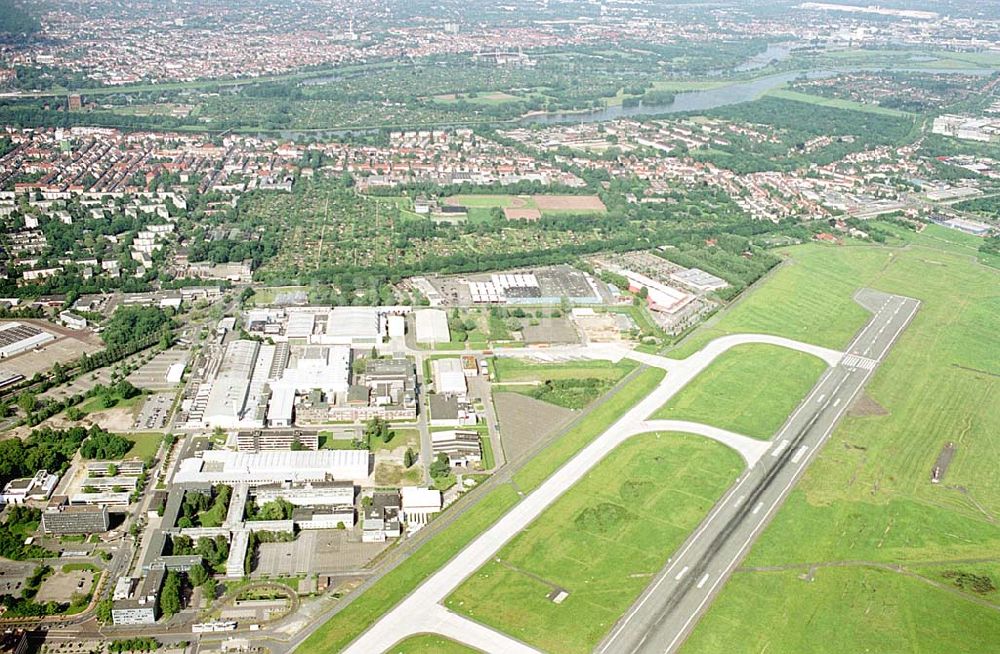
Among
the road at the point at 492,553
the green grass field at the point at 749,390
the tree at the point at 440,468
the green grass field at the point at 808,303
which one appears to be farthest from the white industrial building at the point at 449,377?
the green grass field at the point at 808,303

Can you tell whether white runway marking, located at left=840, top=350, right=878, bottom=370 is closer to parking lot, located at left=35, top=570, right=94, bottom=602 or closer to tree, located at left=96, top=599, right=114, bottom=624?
tree, located at left=96, top=599, right=114, bottom=624

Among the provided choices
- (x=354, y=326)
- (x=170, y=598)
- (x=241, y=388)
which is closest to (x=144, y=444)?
(x=241, y=388)

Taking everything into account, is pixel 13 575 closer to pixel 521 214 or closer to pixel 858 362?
pixel 858 362

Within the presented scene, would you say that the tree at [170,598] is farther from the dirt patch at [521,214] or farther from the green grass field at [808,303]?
the dirt patch at [521,214]

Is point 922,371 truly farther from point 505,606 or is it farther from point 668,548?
point 505,606

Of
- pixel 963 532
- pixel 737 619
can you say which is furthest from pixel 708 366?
pixel 737 619

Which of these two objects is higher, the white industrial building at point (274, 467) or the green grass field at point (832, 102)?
the white industrial building at point (274, 467)

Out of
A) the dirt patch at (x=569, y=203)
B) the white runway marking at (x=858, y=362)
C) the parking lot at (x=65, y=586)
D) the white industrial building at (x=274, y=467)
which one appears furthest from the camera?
the dirt patch at (x=569, y=203)
